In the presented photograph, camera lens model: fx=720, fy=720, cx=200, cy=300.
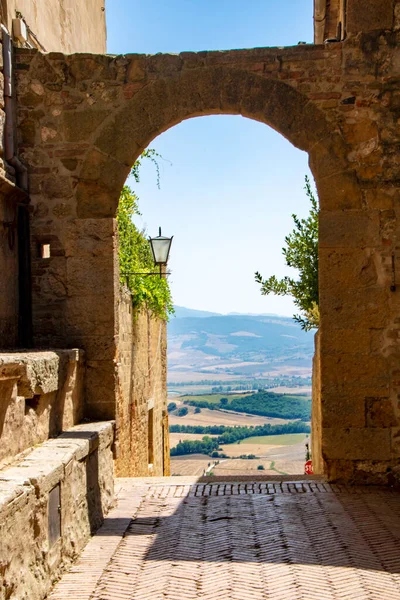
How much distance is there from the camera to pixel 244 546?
15.5 feet

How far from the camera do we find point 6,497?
11.0ft

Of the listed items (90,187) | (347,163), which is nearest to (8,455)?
(90,187)

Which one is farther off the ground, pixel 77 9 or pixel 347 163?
pixel 77 9

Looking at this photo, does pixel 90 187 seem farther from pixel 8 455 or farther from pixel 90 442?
pixel 8 455

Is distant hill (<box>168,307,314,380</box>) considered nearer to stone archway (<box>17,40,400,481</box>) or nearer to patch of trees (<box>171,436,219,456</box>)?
patch of trees (<box>171,436,219,456</box>)

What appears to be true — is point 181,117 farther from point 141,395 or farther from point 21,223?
point 141,395

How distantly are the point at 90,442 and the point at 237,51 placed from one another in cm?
376

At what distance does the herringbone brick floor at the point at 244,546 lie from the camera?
398 cm

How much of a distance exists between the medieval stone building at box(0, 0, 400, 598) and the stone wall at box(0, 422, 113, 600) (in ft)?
2.81

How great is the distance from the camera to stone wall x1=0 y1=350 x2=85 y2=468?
→ 158 inches

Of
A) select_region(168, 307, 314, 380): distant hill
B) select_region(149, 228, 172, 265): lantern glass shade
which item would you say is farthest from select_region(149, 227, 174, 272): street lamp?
select_region(168, 307, 314, 380): distant hill

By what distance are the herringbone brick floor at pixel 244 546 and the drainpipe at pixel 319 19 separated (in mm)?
6596

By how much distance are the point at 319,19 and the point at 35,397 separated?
7.53 meters

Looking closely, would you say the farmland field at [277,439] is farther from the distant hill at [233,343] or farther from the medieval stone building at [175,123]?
the distant hill at [233,343]
